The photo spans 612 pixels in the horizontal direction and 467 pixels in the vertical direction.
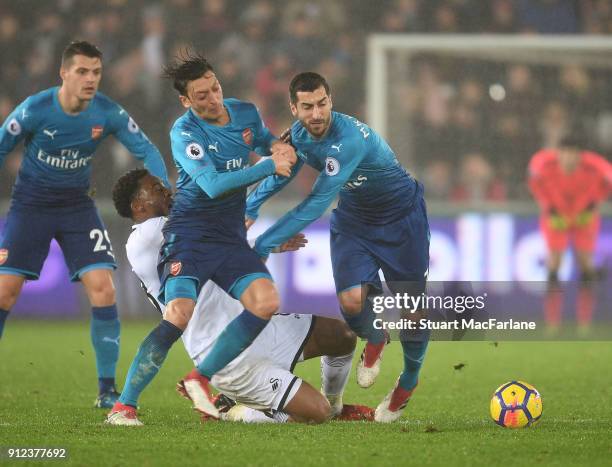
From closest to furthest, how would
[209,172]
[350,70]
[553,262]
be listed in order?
[209,172]
[553,262]
[350,70]

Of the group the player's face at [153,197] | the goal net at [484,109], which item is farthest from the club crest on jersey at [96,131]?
the goal net at [484,109]

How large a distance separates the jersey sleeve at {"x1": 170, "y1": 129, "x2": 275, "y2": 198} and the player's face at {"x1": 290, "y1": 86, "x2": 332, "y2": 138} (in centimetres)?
44

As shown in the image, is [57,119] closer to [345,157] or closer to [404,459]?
[345,157]

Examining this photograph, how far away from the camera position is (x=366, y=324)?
23.2 ft

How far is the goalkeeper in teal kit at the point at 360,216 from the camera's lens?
6660 millimetres

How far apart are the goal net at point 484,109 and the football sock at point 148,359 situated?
24.0 ft

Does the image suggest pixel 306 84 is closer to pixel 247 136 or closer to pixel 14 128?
pixel 247 136

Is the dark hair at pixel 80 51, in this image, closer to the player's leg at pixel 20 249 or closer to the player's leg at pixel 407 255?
the player's leg at pixel 20 249

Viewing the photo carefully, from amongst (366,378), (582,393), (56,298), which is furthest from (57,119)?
(56,298)

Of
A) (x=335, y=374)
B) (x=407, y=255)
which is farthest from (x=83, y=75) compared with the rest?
(x=335, y=374)

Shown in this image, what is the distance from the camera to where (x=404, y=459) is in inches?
211

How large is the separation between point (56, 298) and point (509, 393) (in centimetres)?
806

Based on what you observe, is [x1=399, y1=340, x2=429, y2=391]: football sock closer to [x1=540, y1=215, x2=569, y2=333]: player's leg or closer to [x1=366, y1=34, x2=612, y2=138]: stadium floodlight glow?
[x1=540, y1=215, x2=569, y2=333]: player's leg

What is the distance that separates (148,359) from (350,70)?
841cm
